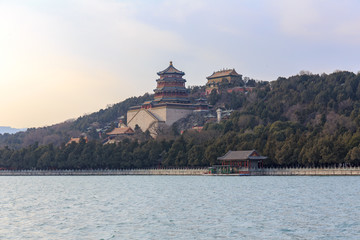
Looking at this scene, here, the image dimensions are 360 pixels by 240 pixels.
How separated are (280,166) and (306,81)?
48100 mm

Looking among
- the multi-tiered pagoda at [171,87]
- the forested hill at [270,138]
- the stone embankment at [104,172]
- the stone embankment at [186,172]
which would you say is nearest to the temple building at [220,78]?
the forested hill at [270,138]

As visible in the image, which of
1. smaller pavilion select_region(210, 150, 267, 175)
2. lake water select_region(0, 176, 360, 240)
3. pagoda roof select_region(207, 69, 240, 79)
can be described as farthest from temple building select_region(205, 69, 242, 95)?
lake water select_region(0, 176, 360, 240)

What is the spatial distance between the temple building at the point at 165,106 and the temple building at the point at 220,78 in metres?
22.6

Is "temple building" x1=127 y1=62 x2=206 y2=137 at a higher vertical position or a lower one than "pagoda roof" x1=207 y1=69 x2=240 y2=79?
lower

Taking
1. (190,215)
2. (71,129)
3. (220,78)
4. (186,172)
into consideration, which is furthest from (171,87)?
(190,215)

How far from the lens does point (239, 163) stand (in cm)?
9106

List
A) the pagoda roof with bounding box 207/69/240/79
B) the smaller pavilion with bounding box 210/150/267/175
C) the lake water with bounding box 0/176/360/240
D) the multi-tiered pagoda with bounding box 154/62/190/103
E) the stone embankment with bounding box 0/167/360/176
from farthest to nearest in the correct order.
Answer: the pagoda roof with bounding box 207/69/240/79, the multi-tiered pagoda with bounding box 154/62/190/103, the smaller pavilion with bounding box 210/150/267/175, the stone embankment with bounding box 0/167/360/176, the lake water with bounding box 0/176/360/240

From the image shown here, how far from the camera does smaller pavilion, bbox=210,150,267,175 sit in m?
88.0

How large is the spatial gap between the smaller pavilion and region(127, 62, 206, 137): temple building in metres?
46.9

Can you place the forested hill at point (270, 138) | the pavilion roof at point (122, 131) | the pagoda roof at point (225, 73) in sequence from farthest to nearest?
the pagoda roof at point (225, 73), the pavilion roof at point (122, 131), the forested hill at point (270, 138)

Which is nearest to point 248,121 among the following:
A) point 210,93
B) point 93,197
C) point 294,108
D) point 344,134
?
point 294,108

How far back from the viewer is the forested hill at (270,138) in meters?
84.2

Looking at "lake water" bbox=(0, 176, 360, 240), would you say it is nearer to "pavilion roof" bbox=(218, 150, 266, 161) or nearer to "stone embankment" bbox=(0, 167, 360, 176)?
"stone embankment" bbox=(0, 167, 360, 176)

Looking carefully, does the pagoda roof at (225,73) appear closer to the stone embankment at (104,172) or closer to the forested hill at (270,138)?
the forested hill at (270,138)
